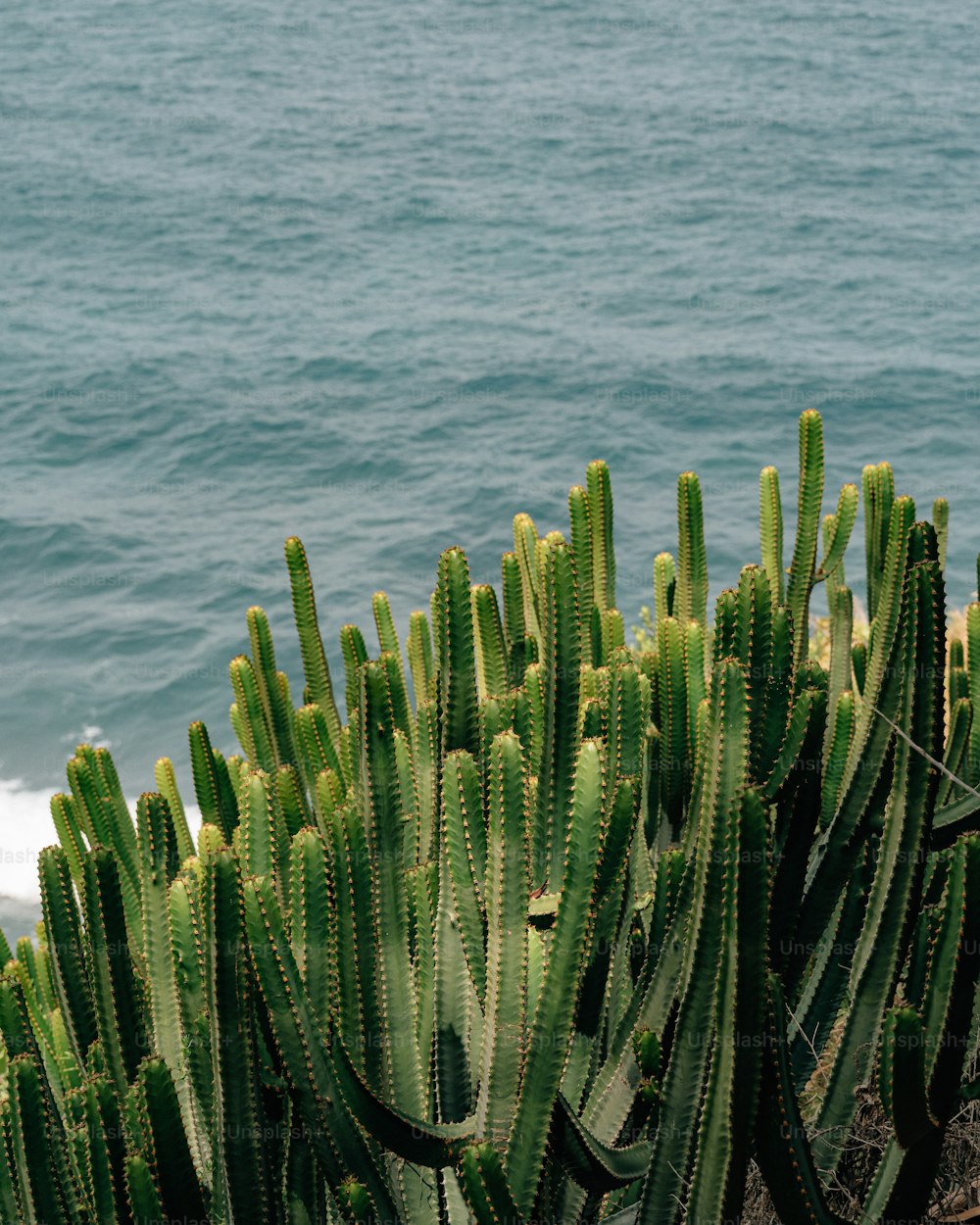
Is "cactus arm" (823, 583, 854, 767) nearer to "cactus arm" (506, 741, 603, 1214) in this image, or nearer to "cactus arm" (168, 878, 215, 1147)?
"cactus arm" (506, 741, 603, 1214)

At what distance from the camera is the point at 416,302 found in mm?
35719

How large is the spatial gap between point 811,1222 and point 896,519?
72.0 inches

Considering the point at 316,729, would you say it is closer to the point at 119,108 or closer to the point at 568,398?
the point at 568,398

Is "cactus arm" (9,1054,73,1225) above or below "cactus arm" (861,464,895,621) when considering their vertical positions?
below

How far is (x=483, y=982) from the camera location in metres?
3.29

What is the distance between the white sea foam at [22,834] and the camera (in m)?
19.2

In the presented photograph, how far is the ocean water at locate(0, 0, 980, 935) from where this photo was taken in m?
25.1

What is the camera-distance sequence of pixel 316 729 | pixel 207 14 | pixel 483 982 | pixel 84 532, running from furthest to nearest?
pixel 207 14 < pixel 84 532 < pixel 316 729 < pixel 483 982

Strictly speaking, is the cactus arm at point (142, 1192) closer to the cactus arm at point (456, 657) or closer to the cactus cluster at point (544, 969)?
the cactus cluster at point (544, 969)

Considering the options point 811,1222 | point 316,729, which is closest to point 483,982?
point 811,1222

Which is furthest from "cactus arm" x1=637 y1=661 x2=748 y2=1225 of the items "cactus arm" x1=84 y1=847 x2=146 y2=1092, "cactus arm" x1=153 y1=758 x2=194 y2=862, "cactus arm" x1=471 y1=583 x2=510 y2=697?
"cactus arm" x1=153 y1=758 x2=194 y2=862

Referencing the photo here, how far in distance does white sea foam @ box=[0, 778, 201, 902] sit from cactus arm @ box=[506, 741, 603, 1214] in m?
16.6

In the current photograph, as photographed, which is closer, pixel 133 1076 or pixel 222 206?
pixel 133 1076

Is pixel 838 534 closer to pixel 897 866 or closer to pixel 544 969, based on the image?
pixel 897 866
